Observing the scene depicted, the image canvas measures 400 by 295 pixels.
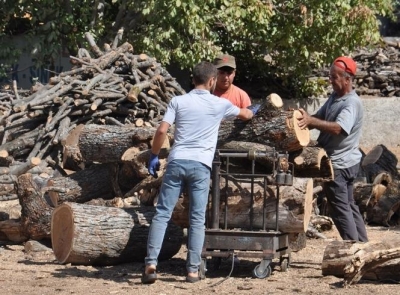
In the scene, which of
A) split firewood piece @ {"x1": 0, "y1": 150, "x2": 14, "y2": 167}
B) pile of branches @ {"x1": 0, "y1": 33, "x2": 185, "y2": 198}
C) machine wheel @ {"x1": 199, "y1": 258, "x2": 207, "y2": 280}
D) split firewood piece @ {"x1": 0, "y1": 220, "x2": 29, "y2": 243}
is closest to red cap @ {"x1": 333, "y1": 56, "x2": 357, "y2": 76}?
machine wheel @ {"x1": 199, "y1": 258, "x2": 207, "y2": 280}

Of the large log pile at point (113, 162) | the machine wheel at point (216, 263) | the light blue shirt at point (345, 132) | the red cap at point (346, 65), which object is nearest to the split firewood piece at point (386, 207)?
the large log pile at point (113, 162)

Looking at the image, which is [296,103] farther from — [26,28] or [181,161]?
[181,161]

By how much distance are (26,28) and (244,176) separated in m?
10.2

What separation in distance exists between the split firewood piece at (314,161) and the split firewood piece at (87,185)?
98.8 inches

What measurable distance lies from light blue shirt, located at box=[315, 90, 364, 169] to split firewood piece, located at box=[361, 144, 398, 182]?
4.16 m

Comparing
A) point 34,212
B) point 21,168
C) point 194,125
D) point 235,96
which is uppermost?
point 235,96

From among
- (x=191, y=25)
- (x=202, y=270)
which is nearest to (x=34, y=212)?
(x=202, y=270)

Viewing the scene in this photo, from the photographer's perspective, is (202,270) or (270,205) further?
(270,205)

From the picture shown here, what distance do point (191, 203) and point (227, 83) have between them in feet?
5.33

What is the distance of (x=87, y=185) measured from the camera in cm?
1089

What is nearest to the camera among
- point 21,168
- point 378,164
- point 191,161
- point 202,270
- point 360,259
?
point 360,259

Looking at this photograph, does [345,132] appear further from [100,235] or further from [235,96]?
[100,235]

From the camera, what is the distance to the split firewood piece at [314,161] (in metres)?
9.01

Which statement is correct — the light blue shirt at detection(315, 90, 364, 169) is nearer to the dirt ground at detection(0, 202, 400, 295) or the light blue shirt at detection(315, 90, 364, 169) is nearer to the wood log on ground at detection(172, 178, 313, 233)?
the wood log on ground at detection(172, 178, 313, 233)
